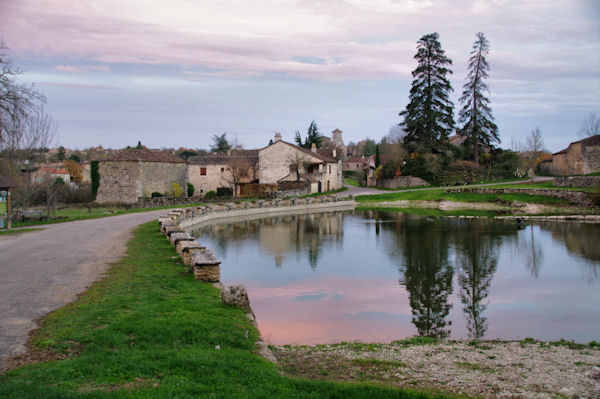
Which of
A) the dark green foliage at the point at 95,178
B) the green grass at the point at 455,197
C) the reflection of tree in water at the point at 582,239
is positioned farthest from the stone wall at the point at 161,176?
the reflection of tree in water at the point at 582,239

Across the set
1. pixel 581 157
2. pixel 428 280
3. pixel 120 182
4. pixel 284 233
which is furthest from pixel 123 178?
pixel 581 157

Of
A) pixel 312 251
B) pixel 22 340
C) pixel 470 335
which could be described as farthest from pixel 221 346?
pixel 312 251

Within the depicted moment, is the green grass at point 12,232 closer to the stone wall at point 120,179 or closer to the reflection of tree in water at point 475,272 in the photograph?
the reflection of tree in water at point 475,272

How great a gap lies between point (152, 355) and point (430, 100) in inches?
2145

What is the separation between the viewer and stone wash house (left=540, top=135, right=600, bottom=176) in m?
42.6

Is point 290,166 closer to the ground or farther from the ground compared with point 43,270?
farther from the ground

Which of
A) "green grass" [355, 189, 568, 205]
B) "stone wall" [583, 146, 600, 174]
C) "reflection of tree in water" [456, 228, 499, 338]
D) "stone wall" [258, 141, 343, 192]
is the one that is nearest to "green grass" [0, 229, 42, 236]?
"reflection of tree in water" [456, 228, 499, 338]

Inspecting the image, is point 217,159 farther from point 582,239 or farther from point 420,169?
point 582,239

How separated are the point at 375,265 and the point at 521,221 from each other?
722 inches

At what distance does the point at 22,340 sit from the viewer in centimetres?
673

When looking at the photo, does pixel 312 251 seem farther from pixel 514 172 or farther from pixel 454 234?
pixel 514 172

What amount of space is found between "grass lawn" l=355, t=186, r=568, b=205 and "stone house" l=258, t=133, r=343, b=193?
749 cm

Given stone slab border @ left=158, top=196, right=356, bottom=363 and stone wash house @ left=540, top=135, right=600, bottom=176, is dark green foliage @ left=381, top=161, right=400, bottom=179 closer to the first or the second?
stone slab border @ left=158, top=196, right=356, bottom=363

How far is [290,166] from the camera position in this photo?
54.1 metres
